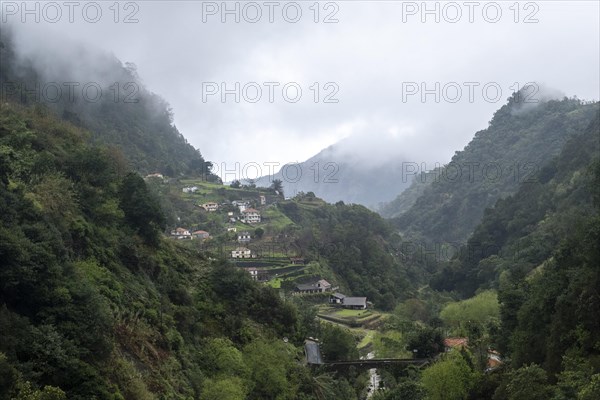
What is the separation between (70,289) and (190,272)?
48.7 feet

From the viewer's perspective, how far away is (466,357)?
84.1ft

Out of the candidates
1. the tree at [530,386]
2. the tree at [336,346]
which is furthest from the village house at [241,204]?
the tree at [530,386]

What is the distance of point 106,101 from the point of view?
284 feet

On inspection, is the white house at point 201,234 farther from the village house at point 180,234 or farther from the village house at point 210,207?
the village house at point 210,207

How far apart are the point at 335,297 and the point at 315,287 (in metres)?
2.30

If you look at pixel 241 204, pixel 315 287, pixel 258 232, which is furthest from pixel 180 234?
pixel 241 204

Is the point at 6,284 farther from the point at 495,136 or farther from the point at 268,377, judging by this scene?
the point at 495,136

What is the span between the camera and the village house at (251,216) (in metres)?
74.6

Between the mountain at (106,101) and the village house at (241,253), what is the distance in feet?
56.2

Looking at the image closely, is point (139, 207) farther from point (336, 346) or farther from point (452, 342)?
point (452, 342)

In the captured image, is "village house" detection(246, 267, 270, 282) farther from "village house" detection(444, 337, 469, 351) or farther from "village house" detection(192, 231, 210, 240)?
"village house" detection(444, 337, 469, 351)

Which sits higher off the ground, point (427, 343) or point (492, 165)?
point (492, 165)

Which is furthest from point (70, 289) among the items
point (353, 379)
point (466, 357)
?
point (353, 379)

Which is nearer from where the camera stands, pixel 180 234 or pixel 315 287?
pixel 315 287
